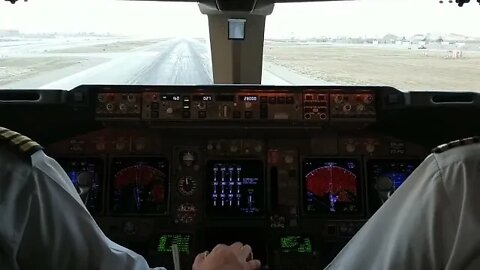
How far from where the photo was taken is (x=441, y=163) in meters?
0.90

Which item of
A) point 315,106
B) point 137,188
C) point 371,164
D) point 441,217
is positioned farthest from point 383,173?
point 441,217

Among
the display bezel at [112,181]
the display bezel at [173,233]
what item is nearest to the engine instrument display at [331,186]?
the display bezel at [173,233]

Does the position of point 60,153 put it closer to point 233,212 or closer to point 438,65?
point 233,212

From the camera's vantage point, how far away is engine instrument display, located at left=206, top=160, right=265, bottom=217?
319cm

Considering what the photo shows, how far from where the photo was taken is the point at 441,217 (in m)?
0.88

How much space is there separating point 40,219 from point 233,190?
7.77 ft

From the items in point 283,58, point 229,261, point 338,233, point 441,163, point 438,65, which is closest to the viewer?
point 441,163

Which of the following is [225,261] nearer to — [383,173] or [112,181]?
[112,181]

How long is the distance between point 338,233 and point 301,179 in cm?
36

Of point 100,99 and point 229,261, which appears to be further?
point 100,99

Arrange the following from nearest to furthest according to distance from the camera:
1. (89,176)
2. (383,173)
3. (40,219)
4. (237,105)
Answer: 1. (40,219)
2. (237,105)
3. (89,176)
4. (383,173)

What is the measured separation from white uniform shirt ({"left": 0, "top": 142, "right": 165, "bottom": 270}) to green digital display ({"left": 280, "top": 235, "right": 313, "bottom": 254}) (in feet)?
7.13

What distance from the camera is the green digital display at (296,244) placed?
303cm

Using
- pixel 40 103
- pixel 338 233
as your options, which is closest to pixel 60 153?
pixel 40 103
